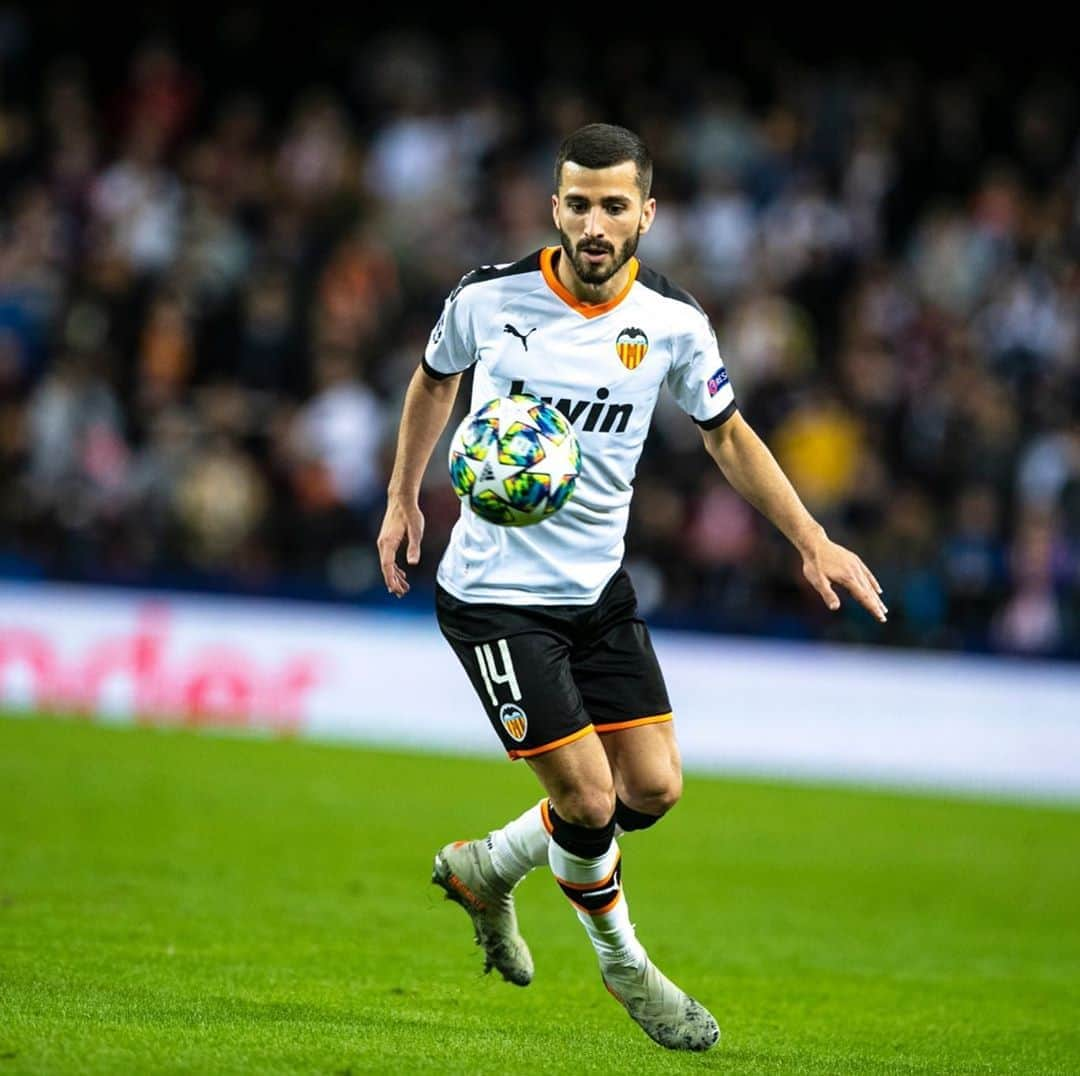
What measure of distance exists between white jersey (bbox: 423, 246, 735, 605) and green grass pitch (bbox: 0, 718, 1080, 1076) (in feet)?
4.85

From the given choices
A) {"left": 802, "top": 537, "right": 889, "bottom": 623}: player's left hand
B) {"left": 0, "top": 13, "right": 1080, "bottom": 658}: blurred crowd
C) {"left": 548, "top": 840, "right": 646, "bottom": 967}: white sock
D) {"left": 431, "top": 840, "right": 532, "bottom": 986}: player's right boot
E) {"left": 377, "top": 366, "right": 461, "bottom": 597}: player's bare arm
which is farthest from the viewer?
{"left": 0, "top": 13, "right": 1080, "bottom": 658}: blurred crowd

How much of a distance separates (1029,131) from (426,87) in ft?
19.7

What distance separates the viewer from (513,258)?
17156 millimetres

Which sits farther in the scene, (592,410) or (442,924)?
(442,924)

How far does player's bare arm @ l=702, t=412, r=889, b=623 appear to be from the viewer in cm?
614

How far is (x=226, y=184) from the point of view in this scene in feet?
62.3

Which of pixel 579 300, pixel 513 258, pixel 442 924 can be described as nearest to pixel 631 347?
pixel 579 300

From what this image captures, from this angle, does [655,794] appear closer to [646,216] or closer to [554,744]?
[554,744]

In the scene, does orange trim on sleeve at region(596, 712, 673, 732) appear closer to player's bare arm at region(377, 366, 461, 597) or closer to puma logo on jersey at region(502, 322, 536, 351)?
player's bare arm at region(377, 366, 461, 597)

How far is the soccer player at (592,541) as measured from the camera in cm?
614

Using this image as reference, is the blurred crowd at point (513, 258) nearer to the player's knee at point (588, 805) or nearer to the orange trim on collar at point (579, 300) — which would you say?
the orange trim on collar at point (579, 300)

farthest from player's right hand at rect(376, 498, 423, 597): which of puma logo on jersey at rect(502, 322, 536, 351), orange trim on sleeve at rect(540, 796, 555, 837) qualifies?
orange trim on sleeve at rect(540, 796, 555, 837)

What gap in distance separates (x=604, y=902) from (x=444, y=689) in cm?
959

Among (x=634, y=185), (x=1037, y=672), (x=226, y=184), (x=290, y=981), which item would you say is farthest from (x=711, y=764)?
(x=634, y=185)
